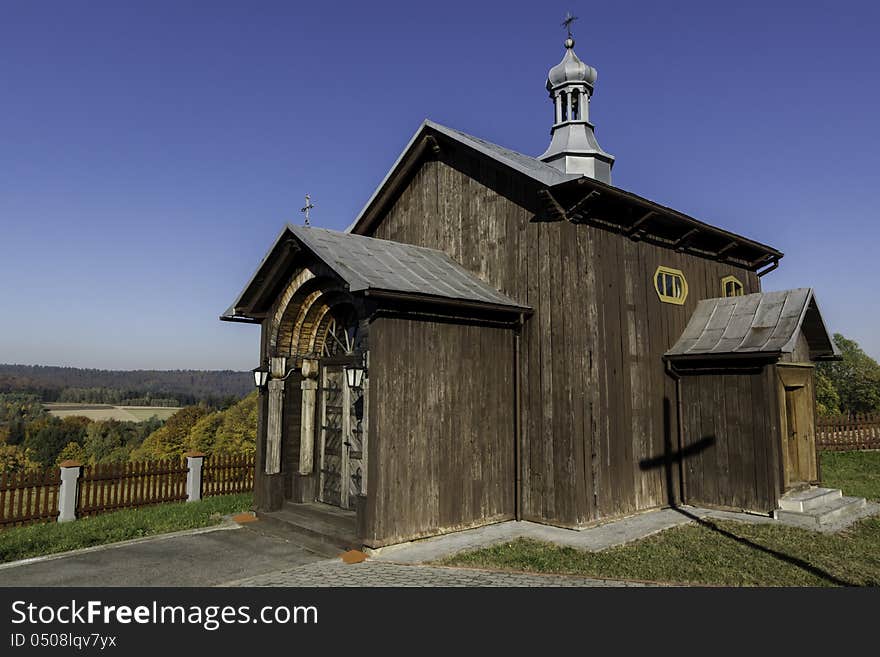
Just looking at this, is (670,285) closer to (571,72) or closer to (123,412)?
(571,72)

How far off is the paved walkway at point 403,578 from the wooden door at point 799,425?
5945 millimetres

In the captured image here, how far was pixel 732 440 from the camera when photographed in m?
10.0

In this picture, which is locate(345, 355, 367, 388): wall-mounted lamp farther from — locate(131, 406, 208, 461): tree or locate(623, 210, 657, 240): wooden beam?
locate(131, 406, 208, 461): tree

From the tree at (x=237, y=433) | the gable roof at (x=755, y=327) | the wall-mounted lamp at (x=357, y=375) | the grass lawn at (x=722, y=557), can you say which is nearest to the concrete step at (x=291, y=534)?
the grass lawn at (x=722, y=557)

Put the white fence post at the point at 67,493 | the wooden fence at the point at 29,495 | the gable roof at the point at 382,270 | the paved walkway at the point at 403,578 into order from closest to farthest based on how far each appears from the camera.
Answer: the paved walkway at the point at 403,578, the gable roof at the point at 382,270, the wooden fence at the point at 29,495, the white fence post at the point at 67,493

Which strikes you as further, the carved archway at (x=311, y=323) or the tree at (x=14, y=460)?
the tree at (x=14, y=460)

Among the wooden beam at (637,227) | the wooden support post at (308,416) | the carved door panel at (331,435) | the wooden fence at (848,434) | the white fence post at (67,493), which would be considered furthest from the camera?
the wooden fence at (848,434)

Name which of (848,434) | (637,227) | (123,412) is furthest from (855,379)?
(123,412)

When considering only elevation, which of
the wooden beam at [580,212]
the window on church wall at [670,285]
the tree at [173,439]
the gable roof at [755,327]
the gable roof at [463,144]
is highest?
the gable roof at [463,144]

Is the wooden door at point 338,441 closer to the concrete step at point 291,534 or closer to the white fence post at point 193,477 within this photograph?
the concrete step at point 291,534

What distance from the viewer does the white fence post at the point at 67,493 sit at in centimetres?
1106

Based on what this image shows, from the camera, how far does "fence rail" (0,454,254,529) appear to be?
10.8m

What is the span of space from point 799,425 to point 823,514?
7.02ft
